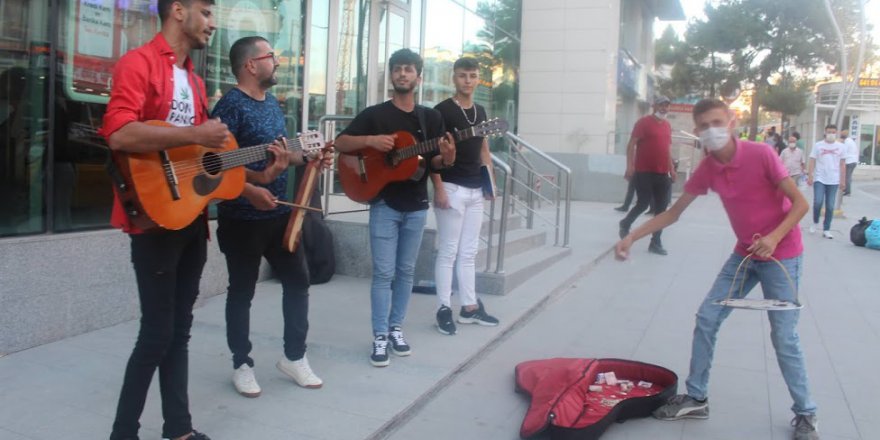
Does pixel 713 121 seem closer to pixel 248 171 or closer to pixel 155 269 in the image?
pixel 248 171

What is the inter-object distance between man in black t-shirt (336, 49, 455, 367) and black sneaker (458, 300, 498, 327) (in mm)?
972

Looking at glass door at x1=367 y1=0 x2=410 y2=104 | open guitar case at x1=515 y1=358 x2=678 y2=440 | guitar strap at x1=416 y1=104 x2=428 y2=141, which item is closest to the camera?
open guitar case at x1=515 y1=358 x2=678 y2=440

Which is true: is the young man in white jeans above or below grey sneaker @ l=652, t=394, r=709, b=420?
above

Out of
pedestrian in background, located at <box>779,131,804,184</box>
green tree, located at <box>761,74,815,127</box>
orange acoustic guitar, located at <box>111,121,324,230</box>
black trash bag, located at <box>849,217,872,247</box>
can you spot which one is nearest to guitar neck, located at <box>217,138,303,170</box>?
orange acoustic guitar, located at <box>111,121,324,230</box>

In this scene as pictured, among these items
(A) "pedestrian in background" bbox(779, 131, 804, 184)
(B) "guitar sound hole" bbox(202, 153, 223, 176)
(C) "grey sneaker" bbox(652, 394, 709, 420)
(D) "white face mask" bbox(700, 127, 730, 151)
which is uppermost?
(A) "pedestrian in background" bbox(779, 131, 804, 184)

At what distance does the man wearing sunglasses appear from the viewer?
3877 mm

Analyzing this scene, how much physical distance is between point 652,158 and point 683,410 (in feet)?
18.6

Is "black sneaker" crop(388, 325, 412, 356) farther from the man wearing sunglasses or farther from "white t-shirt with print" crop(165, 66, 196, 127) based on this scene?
"white t-shirt with print" crop(165, 66, 196, 127)

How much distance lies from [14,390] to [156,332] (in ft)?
5.12

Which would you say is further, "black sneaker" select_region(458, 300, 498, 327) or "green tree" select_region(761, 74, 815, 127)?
"green tree" select_region(761, 74, 815, 127)

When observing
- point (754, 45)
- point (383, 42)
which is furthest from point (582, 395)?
point (754, 45)

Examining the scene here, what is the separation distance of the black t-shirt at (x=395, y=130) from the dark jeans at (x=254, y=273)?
0.81m

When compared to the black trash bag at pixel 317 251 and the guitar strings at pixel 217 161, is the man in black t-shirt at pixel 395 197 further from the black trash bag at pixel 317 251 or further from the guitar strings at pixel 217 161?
the black trash bag at pixel 317 251

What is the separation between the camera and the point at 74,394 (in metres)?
4.05
